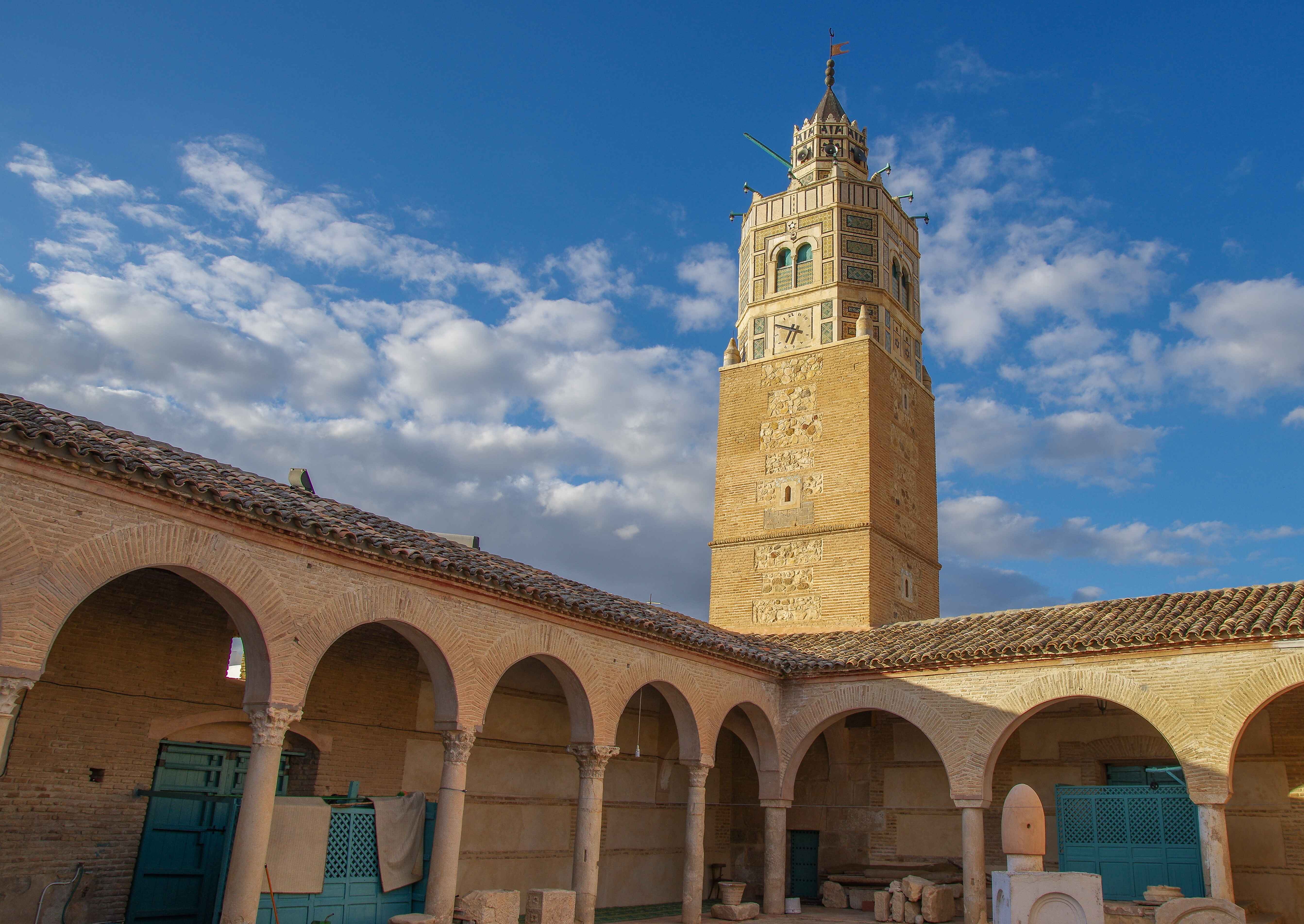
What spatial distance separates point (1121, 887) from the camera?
1437 cm

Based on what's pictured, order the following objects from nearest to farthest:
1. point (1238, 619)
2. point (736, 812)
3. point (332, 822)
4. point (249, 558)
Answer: point (249, 558) → point (332, 822) → point (1238, 619) → point (736, 812)

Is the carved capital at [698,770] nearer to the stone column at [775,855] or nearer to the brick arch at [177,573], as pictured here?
the stone column at [775,855]

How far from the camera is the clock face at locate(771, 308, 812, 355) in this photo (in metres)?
24.4

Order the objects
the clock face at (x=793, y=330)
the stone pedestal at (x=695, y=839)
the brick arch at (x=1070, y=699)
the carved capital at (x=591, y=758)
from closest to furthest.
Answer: the brick arch at (x=1070, y=699) < the carved capital at (x=591, y=758) < the stone pedestal at (x=695, y=839) < the clock face at (x=793, y=330)

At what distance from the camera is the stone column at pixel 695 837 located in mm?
15055

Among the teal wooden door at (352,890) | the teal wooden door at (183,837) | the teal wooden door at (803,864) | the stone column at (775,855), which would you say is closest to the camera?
the teal wooden door at (352,890)

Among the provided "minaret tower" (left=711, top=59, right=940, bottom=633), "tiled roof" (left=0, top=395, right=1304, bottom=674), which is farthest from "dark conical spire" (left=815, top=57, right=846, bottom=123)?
"tiled roof" (left=0, top=395, right=1304, bottom=674)

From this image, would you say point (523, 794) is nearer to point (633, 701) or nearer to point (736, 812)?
point (633, 701)

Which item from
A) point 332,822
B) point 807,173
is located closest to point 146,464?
point 332,822

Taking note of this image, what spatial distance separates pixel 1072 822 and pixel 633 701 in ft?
23.8

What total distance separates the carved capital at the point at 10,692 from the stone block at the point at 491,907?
17.4 feet

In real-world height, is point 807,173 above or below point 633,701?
above

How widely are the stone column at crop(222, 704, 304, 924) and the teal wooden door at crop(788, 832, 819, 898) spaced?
11170 millimetres

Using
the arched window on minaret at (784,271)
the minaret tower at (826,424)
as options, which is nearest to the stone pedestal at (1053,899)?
the minaret tower at (826,424)
